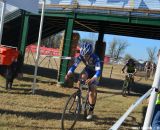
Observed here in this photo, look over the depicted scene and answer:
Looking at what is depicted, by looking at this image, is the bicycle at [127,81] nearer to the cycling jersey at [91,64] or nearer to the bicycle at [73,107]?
the cycling jersey at [91,64]

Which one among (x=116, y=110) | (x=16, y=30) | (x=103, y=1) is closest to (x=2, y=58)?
(x=116, y=110)

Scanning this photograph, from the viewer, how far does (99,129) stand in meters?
9.89

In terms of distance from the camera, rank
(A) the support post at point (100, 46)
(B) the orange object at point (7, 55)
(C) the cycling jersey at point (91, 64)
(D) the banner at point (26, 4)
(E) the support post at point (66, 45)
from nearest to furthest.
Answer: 1. (C) the cycling jersey at point (91, 64)
2. (D) the banner at point (26, 4)
3. (B) the orange object at point (7, 55)
4. (E) the support post at point (66, 45)
5. (A) the support post at point (100, 46)

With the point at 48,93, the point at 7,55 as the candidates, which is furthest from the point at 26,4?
the point at 48,93

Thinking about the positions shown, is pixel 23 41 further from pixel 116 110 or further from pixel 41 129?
pixel 41 129

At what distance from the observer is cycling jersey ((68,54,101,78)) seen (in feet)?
32.0

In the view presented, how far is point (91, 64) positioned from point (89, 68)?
17cm

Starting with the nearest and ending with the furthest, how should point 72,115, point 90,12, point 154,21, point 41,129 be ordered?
point 41,129, point 72,115, point 154,21, point 90,12

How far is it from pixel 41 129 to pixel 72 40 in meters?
11.7

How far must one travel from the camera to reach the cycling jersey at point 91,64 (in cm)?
974

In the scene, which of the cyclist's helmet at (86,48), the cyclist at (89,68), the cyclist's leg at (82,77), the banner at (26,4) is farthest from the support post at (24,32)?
the cyclist's helmet at (86,48)

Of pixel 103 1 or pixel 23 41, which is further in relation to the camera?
pixel 23 41

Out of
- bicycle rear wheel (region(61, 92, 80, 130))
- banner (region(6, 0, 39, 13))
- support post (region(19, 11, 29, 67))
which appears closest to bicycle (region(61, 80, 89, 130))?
bicycle rear wheel (region(61, 92, 80, 130))

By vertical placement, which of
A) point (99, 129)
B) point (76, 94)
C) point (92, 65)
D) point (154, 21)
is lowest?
point (99, 129)
